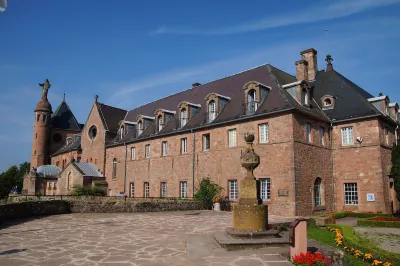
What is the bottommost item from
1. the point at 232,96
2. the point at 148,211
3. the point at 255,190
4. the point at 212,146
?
the point at 148,211

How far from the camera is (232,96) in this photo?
27.0m

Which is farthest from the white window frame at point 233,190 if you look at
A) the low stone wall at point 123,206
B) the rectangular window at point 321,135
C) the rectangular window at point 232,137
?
the rectangular window at point 321,135

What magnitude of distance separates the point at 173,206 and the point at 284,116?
29.4 feet

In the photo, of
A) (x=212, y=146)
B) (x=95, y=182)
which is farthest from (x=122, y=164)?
(x=212, y=146)

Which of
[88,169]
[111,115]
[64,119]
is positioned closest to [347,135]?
[88,169]

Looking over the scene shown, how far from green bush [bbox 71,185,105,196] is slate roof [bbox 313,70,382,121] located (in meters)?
22.5

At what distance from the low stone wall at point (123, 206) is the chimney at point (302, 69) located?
1426cm

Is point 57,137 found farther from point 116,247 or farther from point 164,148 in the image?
point 116,247

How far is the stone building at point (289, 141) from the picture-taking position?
21125mm

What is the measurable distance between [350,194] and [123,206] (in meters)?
15.3

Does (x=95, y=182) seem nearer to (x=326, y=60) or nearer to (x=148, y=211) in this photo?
(x=148, y=211)

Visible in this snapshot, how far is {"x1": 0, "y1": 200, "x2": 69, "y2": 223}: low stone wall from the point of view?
45.5 ft

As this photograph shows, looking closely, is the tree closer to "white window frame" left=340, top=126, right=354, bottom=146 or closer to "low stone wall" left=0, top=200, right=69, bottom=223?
"white window frame" left=340, top=126, right=354, bottom=146

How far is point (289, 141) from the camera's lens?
2061 centimetres
